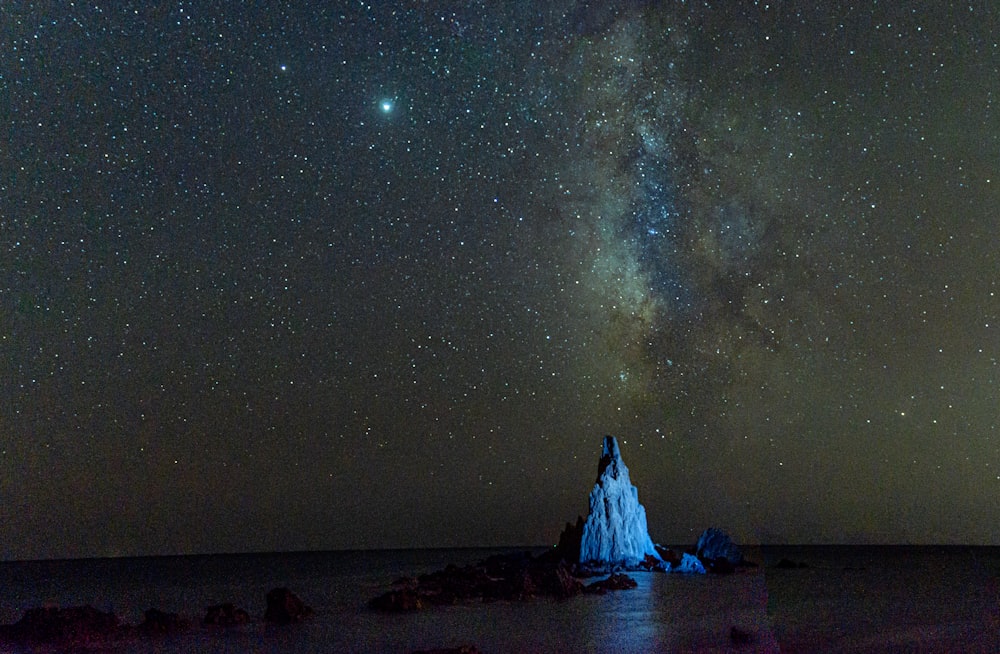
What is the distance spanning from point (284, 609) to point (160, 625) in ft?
14.7

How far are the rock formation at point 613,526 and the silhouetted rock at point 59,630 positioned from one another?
31829 mm

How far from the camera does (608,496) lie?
165 ft

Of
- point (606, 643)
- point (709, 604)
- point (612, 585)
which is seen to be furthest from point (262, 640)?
point (612, 585)

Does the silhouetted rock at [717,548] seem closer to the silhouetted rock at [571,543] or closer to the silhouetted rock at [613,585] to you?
the silhouetted rock at [571,543]

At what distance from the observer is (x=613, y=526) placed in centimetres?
5028

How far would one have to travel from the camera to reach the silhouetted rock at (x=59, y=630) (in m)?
22.0

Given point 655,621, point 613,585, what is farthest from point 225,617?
point 613,585

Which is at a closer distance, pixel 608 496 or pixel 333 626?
pixel 333 626

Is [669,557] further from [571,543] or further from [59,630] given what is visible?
[59,630]

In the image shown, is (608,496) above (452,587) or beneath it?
above

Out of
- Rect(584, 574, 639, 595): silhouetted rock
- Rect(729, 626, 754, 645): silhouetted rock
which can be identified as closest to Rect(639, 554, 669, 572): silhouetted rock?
Rect(584, 574, 639, 595): silhouetted rock

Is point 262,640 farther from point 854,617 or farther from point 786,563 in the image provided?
point 786,563

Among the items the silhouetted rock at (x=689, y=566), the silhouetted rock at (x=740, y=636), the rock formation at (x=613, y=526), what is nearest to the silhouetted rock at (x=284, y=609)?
the silhouetted rock at (x=740, y=636)

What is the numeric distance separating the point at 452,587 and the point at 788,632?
16.5 meters
